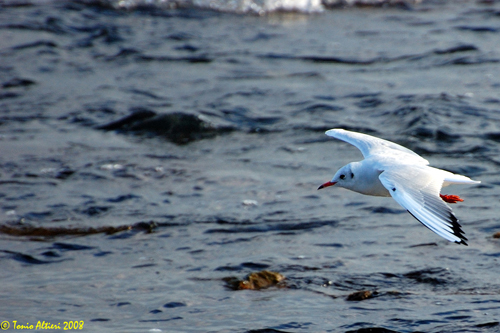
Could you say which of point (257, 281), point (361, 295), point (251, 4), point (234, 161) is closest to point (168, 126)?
point (234, 161)

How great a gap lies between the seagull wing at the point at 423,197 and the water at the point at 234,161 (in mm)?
830

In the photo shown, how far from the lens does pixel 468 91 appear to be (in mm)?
9789

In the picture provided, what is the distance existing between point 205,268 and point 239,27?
29.7ft

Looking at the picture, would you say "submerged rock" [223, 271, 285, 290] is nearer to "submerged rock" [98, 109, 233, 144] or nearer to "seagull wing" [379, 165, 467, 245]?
"seagull wing" [379, 165, 467, 245]

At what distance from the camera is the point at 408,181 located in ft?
15.2

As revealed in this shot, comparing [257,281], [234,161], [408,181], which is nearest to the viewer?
[408,181]

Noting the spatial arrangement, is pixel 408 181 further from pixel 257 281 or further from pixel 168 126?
pixel 168 126

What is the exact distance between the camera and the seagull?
13.6 ft

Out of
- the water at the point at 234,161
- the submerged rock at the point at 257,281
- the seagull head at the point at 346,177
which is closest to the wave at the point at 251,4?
the water at the point at 234,161

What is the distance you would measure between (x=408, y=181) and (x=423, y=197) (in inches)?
9.0

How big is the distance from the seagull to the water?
2.50 feet

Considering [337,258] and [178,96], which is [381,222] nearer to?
[337,258]

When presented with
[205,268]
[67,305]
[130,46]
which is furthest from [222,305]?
[130,46]

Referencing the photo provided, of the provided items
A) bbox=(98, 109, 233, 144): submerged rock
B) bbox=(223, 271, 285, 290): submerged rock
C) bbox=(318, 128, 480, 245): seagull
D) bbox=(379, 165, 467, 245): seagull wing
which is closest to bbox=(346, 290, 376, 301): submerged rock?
bbox=(223, 271, 285, 290): submerged rock
